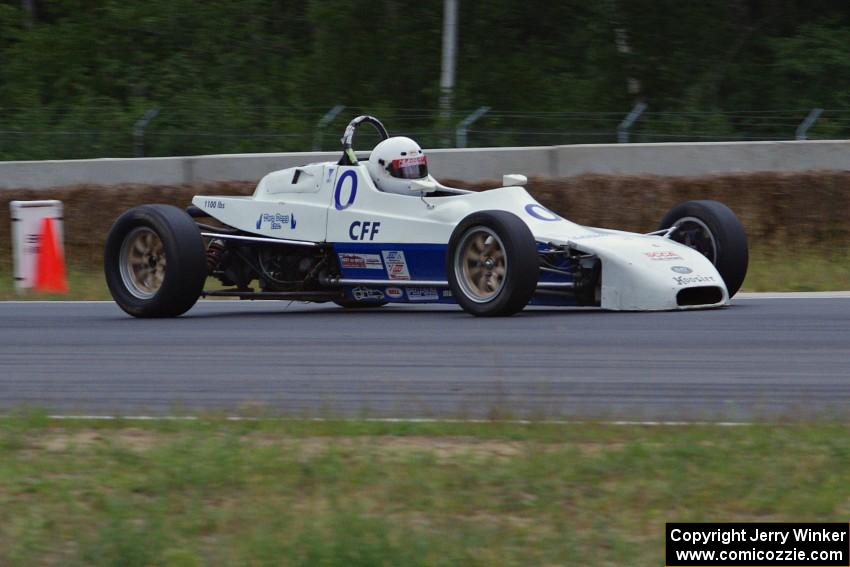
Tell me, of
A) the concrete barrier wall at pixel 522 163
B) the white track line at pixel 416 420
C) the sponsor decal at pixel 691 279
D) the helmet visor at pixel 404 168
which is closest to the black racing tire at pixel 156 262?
the helmet visor at pixel 404 168

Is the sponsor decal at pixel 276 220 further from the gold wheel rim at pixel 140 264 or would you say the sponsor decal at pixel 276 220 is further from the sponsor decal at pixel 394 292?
the sponsor decal at pixel 394 292

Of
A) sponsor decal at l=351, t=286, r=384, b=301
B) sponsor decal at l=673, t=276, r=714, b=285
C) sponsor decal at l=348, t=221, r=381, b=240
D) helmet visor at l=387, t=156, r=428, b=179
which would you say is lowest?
sponsor decal at l=351, t=286, r=384, b=301

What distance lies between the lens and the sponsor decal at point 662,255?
32.7 ft

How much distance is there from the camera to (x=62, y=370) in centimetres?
851

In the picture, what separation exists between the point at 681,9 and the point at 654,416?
19.7 m

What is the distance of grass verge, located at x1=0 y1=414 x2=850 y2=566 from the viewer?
14.6 ft

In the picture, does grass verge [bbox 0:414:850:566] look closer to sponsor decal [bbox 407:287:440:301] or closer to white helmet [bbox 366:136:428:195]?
sponsor decal [bbox 407:287:440:301]

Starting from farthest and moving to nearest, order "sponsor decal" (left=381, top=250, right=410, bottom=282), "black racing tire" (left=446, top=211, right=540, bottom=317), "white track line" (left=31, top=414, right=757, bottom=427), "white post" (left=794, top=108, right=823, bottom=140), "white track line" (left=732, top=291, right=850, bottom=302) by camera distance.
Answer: "white post" (left=794, top=108, right=823, bottom=140) → "white track line" (left=732, top=291, right=850, bottom=302) → "sponsor decal" (left=381, top=250, right=410, bottom=282) → "black racing tire" (left=446, top=211, right=540, bottom=317) → "white track line" (left=31, top=414, right=757, bottom=427)

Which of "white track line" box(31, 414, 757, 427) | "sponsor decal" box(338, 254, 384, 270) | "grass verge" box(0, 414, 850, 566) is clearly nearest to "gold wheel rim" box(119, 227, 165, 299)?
"sponsor decal" box(338, 254, 384, 270)

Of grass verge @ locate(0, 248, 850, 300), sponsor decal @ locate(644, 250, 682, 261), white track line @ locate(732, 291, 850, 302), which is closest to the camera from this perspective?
sponsor decal @ locate(644, 250, 682, 261)

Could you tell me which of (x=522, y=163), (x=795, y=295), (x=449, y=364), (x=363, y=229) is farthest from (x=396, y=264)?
(x=522, y=163)

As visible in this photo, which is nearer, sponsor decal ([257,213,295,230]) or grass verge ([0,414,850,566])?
grass verge ([0,414,850,566])

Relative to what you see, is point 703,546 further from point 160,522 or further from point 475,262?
point 475,262

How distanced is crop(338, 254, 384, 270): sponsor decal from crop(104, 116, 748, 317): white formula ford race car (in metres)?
0.01
